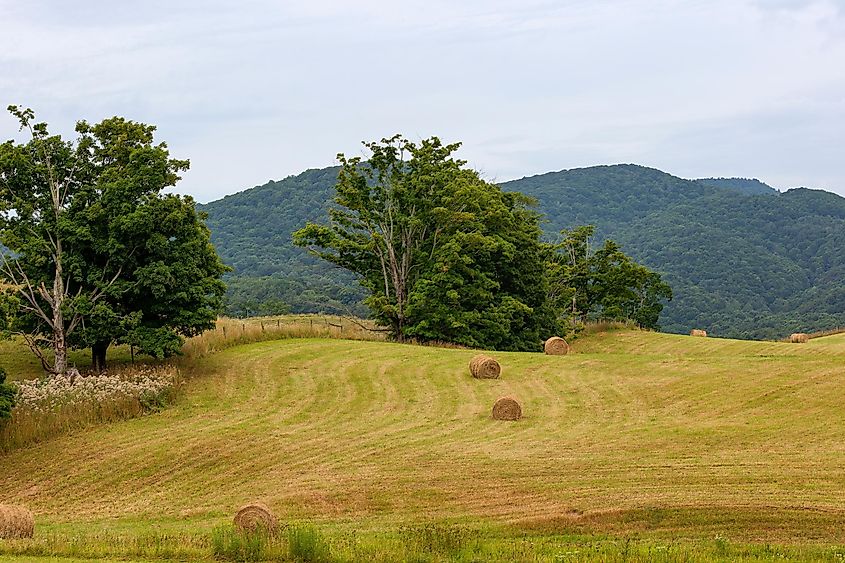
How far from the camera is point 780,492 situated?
16.5 metres

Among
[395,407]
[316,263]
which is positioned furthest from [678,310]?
[395,407]

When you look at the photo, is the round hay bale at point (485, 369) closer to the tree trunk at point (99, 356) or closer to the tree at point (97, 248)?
the tree at point (97, 248)

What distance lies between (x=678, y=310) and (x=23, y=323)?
10108cm

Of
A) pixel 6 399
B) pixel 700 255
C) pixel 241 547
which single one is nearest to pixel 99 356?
pixel 6 399

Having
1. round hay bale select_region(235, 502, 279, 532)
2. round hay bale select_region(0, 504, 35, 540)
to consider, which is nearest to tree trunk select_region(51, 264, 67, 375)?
round hay bale select_region(0, 504, 35, 540)

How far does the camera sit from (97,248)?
28734 mm

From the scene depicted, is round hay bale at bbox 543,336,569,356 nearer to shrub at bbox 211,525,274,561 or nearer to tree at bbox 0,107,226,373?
tree at bbox 0,107,226,373

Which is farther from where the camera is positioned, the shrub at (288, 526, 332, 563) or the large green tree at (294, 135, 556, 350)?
the large green tree at (294, 135, 556, 350)

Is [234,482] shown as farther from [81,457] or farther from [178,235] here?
[178,235]

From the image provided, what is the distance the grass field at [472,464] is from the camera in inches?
556

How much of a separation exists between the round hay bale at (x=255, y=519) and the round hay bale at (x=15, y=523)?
3342 mm

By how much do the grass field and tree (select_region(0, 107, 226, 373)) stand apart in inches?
120

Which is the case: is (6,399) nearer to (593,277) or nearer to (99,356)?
(99,356)

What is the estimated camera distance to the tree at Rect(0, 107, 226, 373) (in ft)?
92.8
